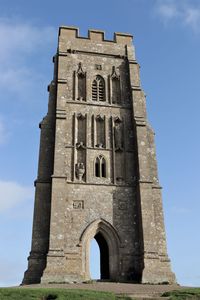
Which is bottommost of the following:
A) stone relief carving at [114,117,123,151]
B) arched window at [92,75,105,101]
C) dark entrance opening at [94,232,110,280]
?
dark entrance opening at [94,232,110,280]

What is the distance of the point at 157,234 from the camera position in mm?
23891

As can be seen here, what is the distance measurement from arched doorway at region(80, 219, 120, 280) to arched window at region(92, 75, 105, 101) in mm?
9943

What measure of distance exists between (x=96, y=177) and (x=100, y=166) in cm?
87

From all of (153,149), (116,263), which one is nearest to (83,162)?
(153,149)

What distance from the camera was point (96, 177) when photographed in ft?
83.8

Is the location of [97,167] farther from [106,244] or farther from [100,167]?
[106,244]

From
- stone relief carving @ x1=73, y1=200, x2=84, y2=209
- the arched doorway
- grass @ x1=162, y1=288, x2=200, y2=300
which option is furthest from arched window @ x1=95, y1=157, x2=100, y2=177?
grass @ x1=162, y1=288, x2=200, y2=300

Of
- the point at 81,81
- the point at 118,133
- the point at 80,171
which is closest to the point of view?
the point at 80,171

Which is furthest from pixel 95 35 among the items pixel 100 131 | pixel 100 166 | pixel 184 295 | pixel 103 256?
pixel 184 295

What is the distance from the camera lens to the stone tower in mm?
22312

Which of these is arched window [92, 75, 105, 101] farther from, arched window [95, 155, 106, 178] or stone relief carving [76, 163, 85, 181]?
stone relief carving [76, 163, 85, 181]

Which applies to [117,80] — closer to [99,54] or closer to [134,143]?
[99,54]

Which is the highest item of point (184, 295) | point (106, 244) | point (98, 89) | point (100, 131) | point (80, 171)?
point (98, 89)

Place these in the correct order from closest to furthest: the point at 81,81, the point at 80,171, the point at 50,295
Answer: the point at 50,295 < the point at 80,171 < the point at 81,81
